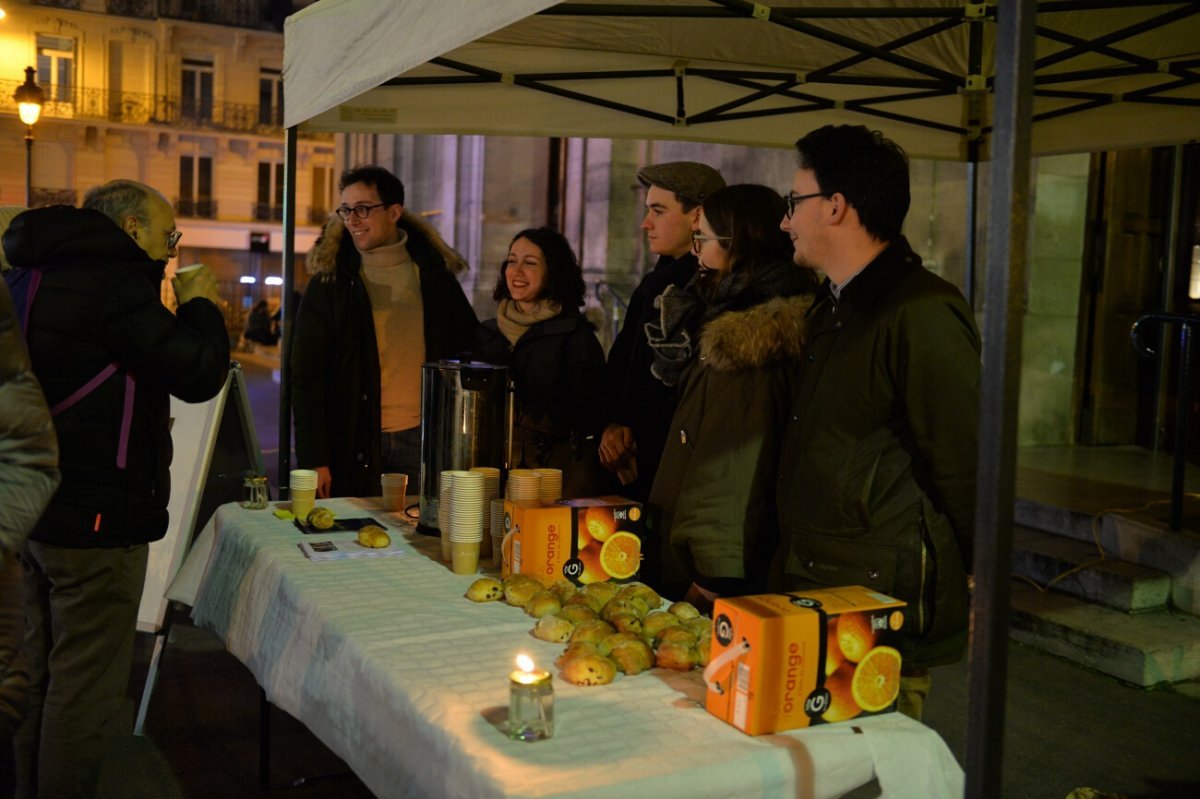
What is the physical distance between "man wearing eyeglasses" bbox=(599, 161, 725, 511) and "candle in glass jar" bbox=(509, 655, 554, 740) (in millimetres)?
2059

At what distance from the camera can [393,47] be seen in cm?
258

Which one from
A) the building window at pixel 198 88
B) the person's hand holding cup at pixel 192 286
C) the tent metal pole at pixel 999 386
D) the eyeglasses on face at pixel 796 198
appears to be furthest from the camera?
the building window at pixel 198 88

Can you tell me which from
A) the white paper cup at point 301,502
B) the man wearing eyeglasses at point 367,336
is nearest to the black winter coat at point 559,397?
the man wearing eyeglasses at point 367,336

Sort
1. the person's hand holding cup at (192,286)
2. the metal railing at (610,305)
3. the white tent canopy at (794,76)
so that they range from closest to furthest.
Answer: the person's hand holding cup at (192,286)
the white tent canopy at (794,76)
the metal railing at (610,305)

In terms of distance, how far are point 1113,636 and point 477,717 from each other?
403 centimetres

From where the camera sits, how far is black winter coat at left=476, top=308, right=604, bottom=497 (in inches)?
163

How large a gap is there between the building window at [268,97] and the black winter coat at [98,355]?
42292 millimetres

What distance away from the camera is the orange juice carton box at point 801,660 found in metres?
1.89

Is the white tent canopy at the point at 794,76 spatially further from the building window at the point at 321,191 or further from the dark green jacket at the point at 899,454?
the building window at the point at 321,191

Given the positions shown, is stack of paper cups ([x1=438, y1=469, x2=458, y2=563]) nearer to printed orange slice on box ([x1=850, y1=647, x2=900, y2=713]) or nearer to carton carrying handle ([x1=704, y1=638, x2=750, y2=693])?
carton carrying handle ([x1=704, y1=638, x2=750, y2=693])

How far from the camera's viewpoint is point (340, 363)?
14.7 ft

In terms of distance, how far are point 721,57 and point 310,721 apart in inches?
130

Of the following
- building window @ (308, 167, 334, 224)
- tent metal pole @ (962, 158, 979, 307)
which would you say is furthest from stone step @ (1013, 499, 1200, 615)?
building window @ (308, 167, 334, 224)

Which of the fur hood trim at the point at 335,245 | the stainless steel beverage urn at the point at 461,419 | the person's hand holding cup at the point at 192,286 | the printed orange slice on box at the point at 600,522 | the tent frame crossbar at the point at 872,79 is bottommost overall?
the printed orange slice on box at the point at 600,522
